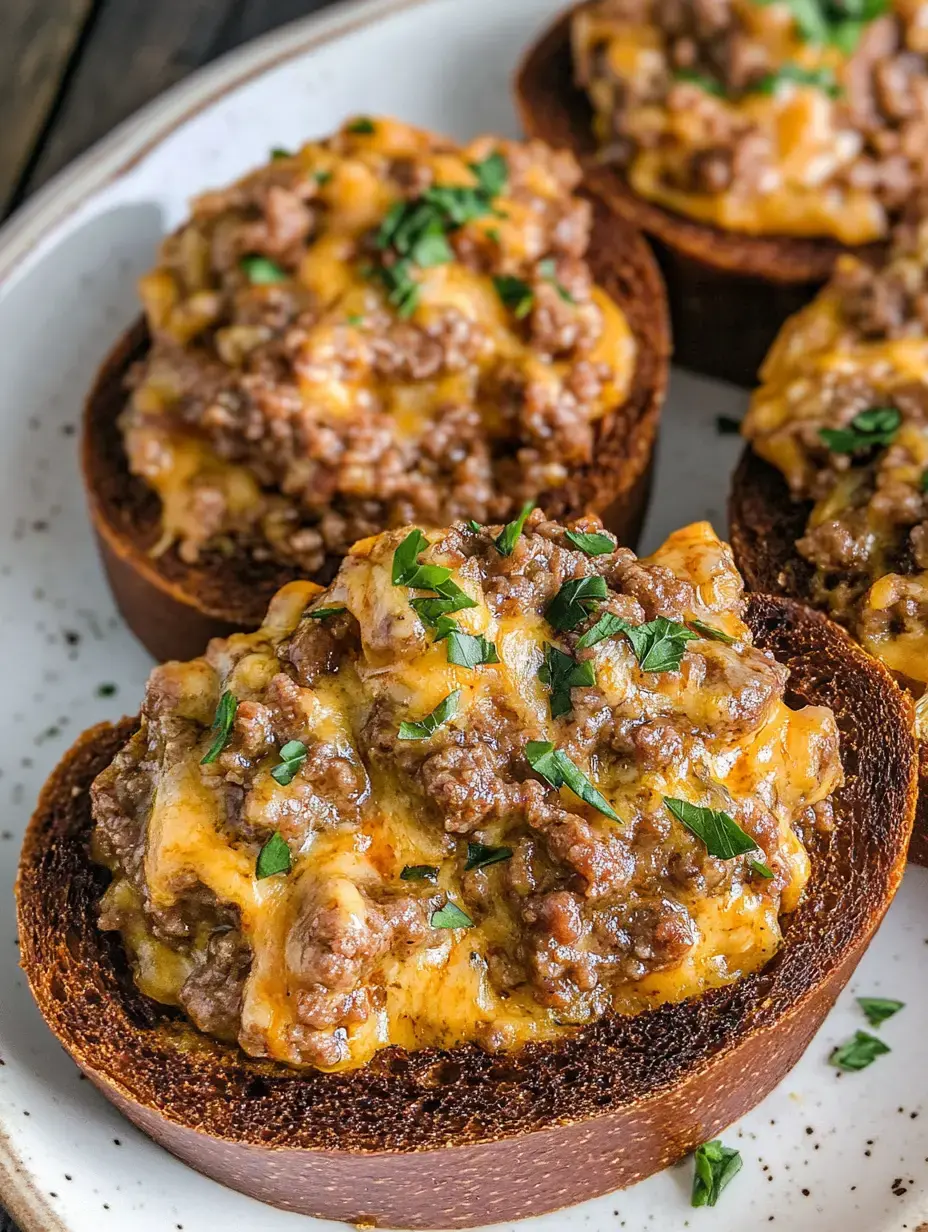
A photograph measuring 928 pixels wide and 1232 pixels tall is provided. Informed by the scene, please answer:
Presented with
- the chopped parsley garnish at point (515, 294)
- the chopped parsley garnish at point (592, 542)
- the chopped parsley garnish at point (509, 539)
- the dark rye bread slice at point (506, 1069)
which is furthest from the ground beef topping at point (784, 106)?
the chopped parsley garnish at point (509, 539)

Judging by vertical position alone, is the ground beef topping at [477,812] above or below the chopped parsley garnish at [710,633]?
below

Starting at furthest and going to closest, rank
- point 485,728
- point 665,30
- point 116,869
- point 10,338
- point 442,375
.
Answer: point 10,338
point 665,30
point 442,375
point 116,869
point 485,728

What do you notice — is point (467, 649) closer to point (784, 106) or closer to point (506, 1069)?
point (506, 1069)

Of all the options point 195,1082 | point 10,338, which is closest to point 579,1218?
point 195,1082

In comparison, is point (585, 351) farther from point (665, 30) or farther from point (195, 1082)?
point (195, 1082)

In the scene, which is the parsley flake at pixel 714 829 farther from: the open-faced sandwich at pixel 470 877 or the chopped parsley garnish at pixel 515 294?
the chopped parsley garnish at pixel 515 294
